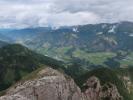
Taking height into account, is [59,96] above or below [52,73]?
below

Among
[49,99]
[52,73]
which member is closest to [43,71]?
[52,73]

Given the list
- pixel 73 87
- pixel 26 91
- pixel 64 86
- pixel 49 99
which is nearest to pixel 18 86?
pixel 26 91

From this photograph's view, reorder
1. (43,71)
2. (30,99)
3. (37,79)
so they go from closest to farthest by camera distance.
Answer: (30,99) < (37,79) < (43,71)

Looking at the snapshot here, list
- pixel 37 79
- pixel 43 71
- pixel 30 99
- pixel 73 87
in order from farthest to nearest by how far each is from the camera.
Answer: pixel 73 87 → pixel 43 71 → pixel 37 79 → pixel 30 99

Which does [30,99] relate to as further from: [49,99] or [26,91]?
[49,99]

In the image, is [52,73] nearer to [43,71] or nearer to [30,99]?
[43,71]

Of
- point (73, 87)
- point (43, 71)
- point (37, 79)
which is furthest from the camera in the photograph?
point (73, 87)

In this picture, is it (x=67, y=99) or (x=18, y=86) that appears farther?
(x=67, y=99)

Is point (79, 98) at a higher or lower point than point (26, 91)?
lower

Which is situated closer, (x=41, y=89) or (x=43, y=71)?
(x=41, y=89)
